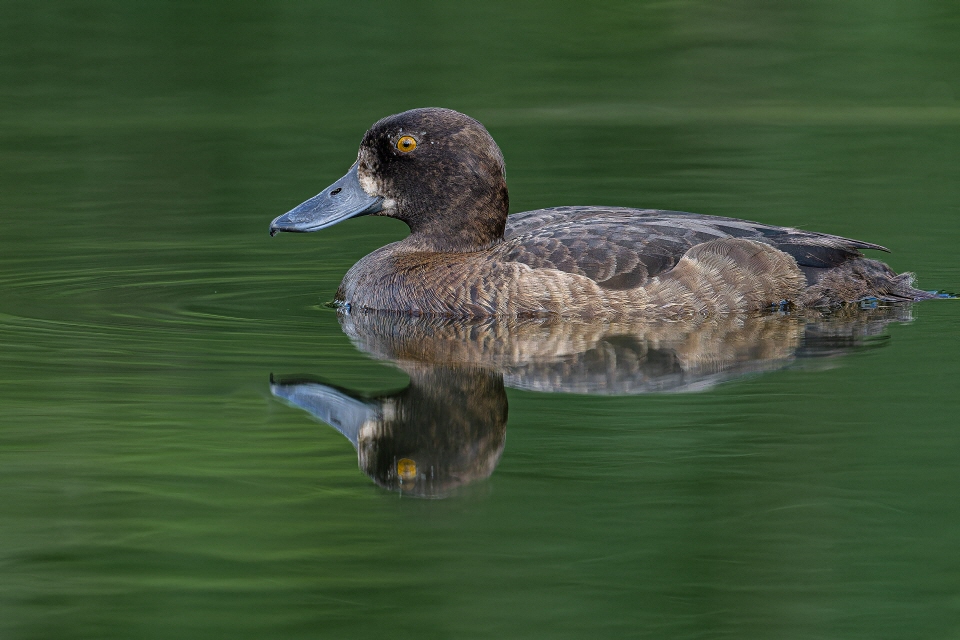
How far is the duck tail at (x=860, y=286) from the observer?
8.97 m

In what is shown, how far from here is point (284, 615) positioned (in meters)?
4.44

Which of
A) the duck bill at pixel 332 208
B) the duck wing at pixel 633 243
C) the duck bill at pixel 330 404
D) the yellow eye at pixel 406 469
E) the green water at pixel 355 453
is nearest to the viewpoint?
the green water at pixel 355 453

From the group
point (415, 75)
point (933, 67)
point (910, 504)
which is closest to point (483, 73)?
point (415, 75)

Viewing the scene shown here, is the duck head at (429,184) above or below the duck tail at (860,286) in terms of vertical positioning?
above

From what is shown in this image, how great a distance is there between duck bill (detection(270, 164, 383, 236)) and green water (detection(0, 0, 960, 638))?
0.47 metres

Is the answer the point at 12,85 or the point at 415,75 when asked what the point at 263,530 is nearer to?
the point at 415,75

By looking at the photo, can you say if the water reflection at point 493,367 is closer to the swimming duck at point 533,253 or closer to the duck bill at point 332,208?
the swimming duck at point 533,253

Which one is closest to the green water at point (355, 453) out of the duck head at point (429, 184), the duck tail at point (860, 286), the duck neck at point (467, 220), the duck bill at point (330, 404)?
the duck bill at point (330, 404)

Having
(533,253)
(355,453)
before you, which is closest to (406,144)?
(533,253)

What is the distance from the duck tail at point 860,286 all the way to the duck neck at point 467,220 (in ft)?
5.92

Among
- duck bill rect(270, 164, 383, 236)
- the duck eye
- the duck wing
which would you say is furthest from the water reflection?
the duck eye

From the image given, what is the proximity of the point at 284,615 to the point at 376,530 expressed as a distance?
71cm

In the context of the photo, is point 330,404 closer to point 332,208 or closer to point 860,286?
point 332,208

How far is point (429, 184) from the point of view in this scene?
9281mm
